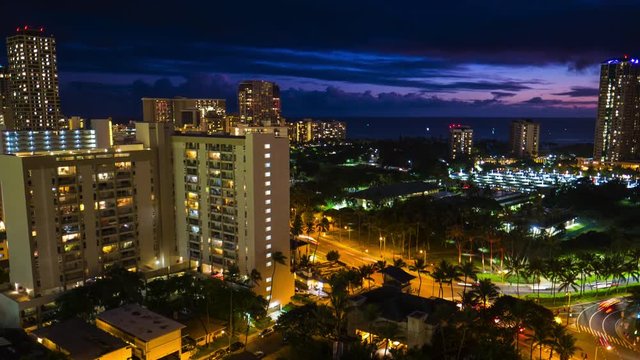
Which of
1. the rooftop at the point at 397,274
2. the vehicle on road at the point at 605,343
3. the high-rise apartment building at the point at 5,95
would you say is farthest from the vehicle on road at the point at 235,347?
the high-rise apartment building at the point at 5,95

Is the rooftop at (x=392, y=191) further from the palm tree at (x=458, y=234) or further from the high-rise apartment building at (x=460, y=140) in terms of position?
the high-rise apartment building at (x=460, y=140)

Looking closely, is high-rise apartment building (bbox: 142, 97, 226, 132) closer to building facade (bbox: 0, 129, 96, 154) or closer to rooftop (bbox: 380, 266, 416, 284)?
building facade (bbox: 0, 129, 96, 154)

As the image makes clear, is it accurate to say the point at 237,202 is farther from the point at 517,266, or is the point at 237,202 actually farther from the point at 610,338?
the point at 610,338

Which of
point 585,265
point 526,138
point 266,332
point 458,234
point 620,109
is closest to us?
point 266,332

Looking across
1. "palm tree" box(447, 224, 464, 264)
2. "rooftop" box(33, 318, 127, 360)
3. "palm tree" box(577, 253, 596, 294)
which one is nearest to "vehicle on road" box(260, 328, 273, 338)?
"rooftop" box(33, 318, 127, 360)

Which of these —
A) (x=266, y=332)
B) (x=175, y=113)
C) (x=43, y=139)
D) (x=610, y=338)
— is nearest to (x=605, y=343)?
(x=610, y=338)

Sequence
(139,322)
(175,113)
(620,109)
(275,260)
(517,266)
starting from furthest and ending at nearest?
(175,113), (620,109), (517,266), (275,260), (139,322)
